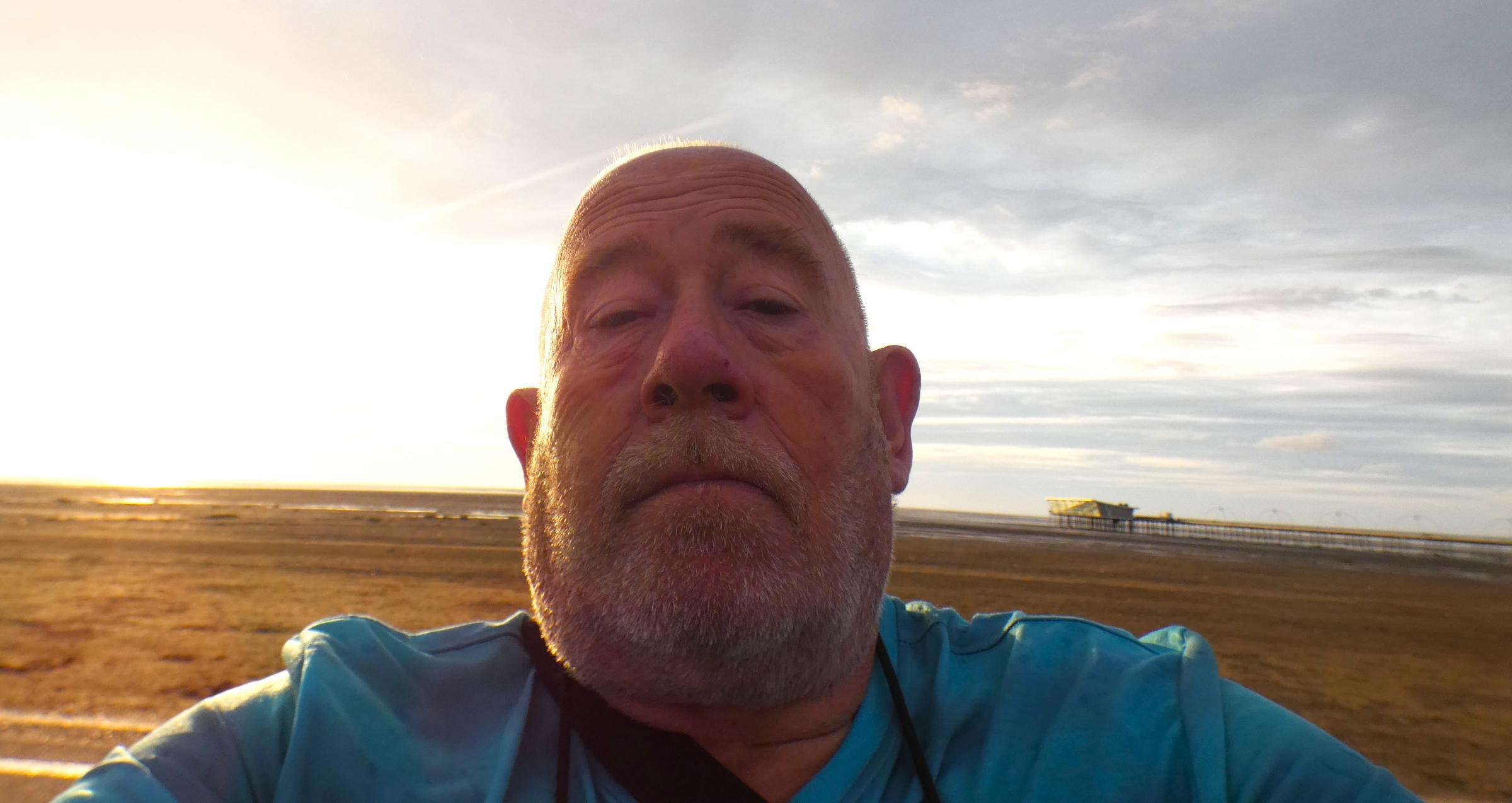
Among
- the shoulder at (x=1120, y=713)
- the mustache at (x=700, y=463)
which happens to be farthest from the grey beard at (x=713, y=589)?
the shoulder at (x=1120, y=713)

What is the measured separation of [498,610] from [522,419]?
8.92 metres

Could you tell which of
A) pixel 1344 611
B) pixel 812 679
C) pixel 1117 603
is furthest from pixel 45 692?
pixel 1344 611

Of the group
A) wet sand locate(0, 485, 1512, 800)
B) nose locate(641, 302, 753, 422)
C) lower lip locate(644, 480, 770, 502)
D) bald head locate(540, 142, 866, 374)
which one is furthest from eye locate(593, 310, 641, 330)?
wet sand locate(0, 485, 1512, 800)

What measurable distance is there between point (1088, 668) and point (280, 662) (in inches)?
305

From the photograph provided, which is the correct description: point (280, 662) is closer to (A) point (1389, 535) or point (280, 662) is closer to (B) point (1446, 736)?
(B) point (1446, 736)

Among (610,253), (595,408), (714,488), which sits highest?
(610,253)

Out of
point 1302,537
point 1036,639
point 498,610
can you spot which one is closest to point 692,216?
point 1036,639

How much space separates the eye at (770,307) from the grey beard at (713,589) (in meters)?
0.44

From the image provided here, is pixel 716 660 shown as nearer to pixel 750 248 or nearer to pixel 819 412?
pixel 819 412

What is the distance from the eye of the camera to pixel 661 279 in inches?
86.5

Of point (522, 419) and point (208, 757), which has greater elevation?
point (522, 419)

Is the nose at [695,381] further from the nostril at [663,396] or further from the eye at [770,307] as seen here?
the eye at [770,307]

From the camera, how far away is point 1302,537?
4856 centimetres

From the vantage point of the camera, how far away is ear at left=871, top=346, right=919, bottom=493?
2.50m
